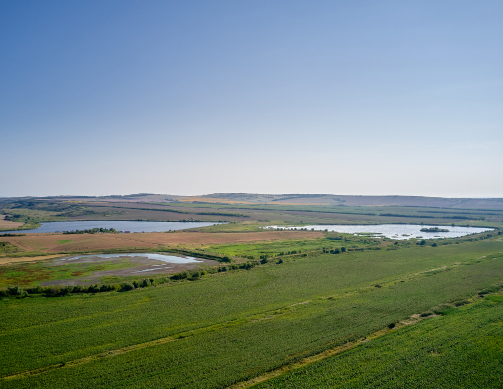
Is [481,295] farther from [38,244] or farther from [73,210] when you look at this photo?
[73,210]

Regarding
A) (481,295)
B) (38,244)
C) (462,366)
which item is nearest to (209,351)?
(462,366)

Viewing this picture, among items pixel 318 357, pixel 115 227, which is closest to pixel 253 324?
pixel 318 357

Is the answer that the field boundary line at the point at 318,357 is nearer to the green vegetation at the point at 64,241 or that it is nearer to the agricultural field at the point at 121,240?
the agricultural field at the point at 121,240

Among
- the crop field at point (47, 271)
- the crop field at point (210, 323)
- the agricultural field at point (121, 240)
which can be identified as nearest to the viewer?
the crop field at point (210, 323)

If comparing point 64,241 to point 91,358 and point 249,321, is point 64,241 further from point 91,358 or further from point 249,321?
point 249,321

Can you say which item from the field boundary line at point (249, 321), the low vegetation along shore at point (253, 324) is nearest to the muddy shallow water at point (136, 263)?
the low vegetation along shore at point (253, 324)

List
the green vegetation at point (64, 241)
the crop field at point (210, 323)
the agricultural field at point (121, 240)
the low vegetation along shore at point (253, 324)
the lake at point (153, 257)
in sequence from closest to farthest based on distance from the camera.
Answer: the low vegetation along shore at point (253, 324) < the crop field at point (210, 323) < the lake at point (153, 257) < the agricultural field at point (121, 240) < the green vegetation at point (64, 241)
